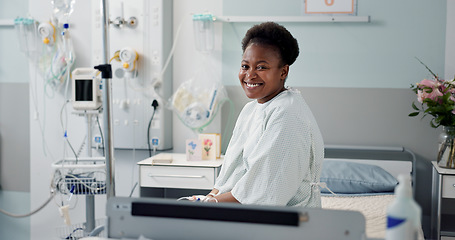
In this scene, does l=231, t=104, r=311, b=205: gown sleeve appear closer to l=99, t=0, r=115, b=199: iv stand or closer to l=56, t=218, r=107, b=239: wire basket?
l=99, t=0, r=115, b=199: iv stand

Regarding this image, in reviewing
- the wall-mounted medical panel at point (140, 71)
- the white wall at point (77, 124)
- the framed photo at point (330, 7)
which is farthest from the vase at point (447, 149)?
the wall-mounted medical panel at point (140, 71)

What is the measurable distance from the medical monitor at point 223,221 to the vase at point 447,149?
7.04 feet

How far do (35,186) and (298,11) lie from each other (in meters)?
2.45

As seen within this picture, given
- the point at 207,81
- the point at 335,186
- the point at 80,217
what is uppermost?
the point at 207,81

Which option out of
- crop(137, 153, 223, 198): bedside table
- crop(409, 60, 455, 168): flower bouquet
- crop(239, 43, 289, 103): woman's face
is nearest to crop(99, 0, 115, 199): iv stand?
crop(239, 43, 289, 103): woman's face

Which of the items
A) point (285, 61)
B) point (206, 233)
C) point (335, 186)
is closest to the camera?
point (206, 233)

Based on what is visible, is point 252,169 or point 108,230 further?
point 252,169

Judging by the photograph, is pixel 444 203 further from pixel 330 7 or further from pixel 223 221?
pixel 223 221

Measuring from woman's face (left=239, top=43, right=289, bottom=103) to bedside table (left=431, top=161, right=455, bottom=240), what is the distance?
5.06ft

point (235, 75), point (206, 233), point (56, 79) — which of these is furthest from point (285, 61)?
point (56, 79)

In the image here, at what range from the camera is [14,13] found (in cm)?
375

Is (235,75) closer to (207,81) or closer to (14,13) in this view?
(207,81)

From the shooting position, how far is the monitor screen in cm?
311

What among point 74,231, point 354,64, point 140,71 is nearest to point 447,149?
point 354,64
